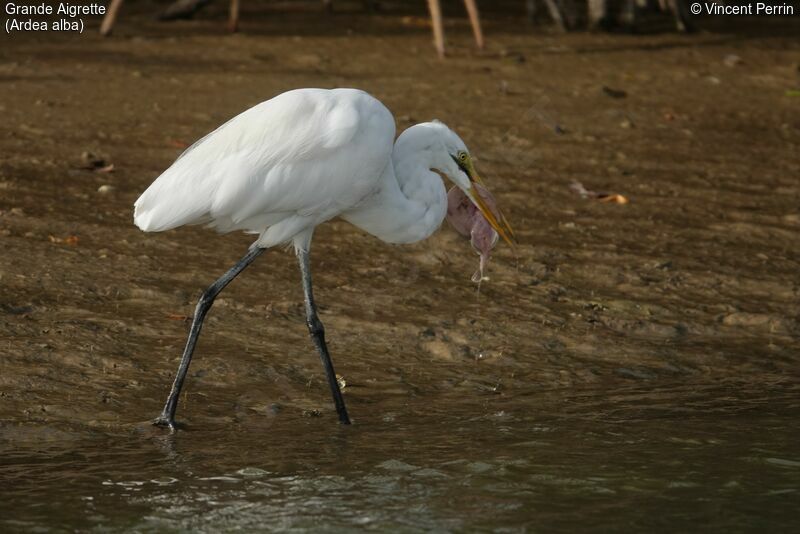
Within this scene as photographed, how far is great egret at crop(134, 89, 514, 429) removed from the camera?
5.19 meters

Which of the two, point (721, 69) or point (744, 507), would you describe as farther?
point (721, 69)

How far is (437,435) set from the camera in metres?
5.14

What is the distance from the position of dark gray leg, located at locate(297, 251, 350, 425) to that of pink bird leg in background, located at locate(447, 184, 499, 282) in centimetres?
79

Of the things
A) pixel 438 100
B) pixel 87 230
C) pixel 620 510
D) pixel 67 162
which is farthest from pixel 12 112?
pixel 620 510

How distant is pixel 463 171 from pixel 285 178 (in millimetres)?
810

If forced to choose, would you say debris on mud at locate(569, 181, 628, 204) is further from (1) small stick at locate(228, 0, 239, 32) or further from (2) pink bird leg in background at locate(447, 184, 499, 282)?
(1) small stick at locate(228, 0, 239, 32)

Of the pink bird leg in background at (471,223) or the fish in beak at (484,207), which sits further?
the pink bird leg in background at (471,223)

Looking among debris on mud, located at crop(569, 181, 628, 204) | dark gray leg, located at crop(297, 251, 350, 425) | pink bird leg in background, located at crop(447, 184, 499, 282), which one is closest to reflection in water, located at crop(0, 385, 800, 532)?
dark gray leg, located at crop(297, 251, 350, 425)

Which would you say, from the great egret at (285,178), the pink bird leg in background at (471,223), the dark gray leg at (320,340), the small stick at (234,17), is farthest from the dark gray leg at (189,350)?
the small stick at (234,17)

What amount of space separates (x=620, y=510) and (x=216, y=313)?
242 cm

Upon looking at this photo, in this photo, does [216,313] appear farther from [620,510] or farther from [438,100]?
[438,100]

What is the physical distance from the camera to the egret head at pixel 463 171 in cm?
551

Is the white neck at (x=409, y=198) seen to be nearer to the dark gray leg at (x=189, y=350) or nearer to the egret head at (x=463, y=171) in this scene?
the egret head at (x=463, y=171)

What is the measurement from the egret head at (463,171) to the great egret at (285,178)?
0.24 metres
